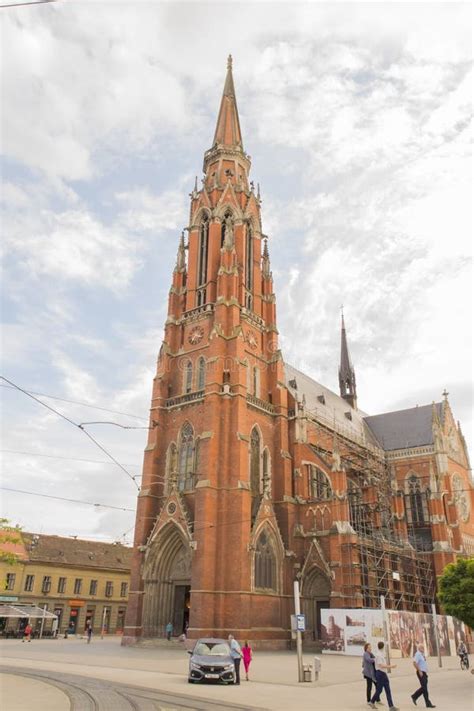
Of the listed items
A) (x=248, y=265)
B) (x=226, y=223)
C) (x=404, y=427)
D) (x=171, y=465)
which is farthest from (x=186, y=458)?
(x=404, y=427)

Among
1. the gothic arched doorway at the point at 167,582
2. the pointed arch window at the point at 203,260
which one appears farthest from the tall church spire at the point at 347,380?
the gothic arched doorway at the point at 167,582

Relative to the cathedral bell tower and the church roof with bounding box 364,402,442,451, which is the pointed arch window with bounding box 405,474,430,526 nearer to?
the church roof with bounding box 364,402,442,451

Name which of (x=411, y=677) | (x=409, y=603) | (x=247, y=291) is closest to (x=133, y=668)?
(x=411, y=677)

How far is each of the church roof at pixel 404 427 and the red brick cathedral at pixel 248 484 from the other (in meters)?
2.69

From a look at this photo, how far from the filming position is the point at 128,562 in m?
61.0

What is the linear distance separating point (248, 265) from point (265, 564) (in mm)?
23693

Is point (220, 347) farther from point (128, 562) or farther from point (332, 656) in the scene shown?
point (128, 562)

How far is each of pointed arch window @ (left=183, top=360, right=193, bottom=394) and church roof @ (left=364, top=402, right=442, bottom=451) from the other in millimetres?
26590

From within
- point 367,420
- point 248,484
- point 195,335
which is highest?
point 367,420

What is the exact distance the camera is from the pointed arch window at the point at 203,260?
44.0 m

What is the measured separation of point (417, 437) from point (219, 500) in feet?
96.7

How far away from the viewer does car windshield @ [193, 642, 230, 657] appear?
18641 mm

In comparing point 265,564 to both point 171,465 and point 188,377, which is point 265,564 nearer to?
point 171,465

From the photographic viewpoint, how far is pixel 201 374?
40500 mm
